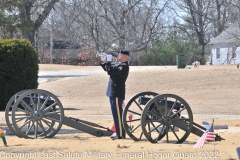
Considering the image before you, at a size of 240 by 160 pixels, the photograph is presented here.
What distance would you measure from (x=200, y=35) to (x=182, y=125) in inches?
2418

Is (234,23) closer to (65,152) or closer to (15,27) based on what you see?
(15,27)

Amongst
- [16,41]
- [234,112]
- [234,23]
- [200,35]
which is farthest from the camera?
[200,35]

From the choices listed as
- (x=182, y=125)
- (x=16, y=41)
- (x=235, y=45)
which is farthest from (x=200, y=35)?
(x=182, y=125)

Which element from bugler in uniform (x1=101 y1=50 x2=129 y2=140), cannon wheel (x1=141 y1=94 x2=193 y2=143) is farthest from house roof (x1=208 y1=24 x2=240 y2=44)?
cannon wheel (x1=141 y1=94 x2=193 y2=143)

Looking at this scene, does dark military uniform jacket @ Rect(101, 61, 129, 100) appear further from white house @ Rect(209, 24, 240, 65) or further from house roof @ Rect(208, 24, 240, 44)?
white house @ Rect(209, 24, 240, 65)

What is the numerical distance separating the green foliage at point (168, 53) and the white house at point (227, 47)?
2.71 meters

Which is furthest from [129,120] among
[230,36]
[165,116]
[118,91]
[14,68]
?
[230,36]

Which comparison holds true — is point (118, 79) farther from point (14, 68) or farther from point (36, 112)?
point (14, 68)

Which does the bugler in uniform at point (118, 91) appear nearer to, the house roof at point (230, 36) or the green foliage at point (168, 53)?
the house roof at point (230, 36)

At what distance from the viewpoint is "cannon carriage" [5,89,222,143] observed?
10.4 m

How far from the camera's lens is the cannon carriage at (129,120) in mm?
10391

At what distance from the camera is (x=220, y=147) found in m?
9.55

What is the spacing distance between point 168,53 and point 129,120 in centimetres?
4934

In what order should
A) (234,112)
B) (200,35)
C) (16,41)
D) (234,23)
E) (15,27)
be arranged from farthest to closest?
(200,35), (234,23), (15,27), (16,41), (234,112)
